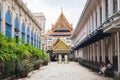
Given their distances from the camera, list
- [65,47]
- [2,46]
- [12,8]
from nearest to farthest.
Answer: [2,46] → [12,8] → [65,47]

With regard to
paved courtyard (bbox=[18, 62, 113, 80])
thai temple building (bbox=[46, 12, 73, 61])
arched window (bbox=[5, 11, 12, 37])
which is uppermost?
thai temple building (bbox=[46, 12, 73, 61])

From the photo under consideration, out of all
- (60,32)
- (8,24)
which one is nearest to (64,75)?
(8,24)

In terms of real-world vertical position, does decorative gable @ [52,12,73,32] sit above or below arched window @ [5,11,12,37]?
above

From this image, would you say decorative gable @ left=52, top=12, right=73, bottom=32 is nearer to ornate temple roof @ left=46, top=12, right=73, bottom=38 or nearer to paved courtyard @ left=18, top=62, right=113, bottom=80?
ornate temple roof @ left=46, top=12, right=73, bottom=38

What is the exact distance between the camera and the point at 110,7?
2150cm

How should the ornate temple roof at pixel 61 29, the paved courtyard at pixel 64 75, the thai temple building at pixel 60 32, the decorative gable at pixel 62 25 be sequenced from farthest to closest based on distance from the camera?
the decorative gable at pixel 62 25
the ornate temple roof at pixel 61 29
the thai temple building at pixel 60 32
the paved courtyard at pixel 64 75

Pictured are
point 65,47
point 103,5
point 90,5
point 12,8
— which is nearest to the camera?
point 103,5

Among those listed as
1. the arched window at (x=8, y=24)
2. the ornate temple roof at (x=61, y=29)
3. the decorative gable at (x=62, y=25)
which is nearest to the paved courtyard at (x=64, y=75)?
the arched window at (x=8, y=24)

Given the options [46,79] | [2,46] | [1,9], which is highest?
[1,9]

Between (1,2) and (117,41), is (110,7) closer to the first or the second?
(117,41)

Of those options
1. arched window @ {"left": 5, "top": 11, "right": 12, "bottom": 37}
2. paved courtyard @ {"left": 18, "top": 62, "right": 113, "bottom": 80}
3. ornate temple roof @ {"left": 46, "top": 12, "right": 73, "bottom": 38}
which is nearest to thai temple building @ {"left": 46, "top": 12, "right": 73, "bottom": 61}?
ornate temple roof @ {"left": 46, "top": 12, "right": 73, "bottom": 38}

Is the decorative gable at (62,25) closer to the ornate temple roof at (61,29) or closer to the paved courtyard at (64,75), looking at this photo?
the ornate temple roof at (61,29)

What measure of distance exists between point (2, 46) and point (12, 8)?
1171 cm

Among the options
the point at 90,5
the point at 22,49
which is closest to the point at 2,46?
the point at 22,49
